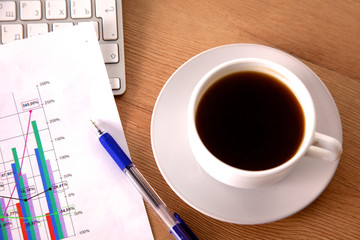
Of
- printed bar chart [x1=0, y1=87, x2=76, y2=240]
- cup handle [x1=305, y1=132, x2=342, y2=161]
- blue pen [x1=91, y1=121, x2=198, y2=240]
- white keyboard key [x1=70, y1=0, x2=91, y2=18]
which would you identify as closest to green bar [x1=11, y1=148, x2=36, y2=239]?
printed bar chart [x1=0, y1=87, x2=76, y2=240]

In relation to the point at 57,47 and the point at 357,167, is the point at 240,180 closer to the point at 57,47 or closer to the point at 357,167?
the point at 357,167

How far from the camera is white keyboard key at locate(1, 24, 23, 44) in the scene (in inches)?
25.0

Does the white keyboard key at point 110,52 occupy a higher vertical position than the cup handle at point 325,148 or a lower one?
higher

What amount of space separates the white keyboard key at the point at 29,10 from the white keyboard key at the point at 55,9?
0.05 feet

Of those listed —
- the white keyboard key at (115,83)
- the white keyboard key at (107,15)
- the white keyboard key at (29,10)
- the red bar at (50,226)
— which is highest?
the white keyboard key at (29,10)

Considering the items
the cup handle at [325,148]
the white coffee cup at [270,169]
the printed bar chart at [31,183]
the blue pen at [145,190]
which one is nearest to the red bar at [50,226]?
the printed bar chart at [31,183]

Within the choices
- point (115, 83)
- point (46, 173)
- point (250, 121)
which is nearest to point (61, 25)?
point (115, 83)

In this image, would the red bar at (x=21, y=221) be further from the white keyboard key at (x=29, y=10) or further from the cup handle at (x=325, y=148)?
the cup handle at (x=325, y=148)

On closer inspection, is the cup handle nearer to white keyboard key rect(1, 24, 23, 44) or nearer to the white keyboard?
the white keyboard

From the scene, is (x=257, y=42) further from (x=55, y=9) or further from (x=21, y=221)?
(x=21, y=221)

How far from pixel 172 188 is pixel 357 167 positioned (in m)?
0.29

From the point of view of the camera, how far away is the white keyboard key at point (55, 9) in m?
0.64

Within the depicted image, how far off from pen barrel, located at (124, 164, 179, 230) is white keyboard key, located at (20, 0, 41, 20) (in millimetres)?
294

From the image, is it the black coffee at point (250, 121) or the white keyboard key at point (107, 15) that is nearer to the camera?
the black coffee at point (250, 121)
